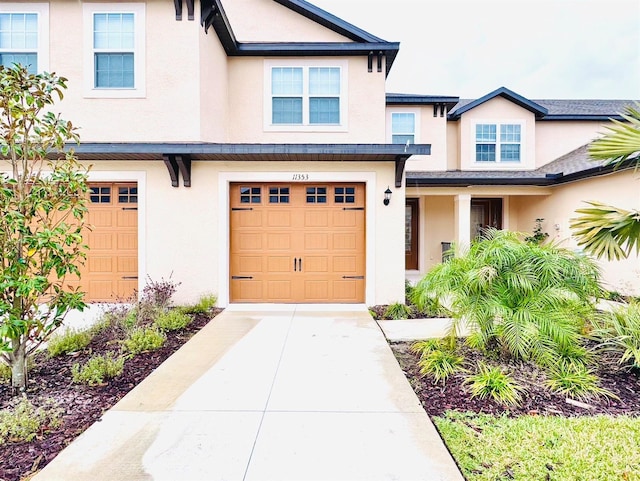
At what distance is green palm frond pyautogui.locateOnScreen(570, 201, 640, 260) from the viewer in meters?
4.85

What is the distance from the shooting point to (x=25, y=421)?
3.17 metres

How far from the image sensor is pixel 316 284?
316 inches

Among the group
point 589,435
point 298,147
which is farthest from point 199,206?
point 589,435

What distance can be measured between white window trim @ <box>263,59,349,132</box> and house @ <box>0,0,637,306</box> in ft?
0.12


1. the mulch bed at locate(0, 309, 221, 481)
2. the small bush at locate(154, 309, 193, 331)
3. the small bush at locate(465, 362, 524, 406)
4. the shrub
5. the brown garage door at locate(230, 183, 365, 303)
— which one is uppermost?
the brown garage door at locate(230, 183, 365, 303)

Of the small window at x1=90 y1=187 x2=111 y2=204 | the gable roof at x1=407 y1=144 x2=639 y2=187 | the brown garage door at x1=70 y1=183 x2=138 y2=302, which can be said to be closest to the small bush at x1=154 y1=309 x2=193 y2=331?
the brown garage door at x1=70 y1=183 x2=138 y2=302

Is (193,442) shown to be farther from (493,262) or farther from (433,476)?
(493,262)

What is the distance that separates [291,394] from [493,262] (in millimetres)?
2924

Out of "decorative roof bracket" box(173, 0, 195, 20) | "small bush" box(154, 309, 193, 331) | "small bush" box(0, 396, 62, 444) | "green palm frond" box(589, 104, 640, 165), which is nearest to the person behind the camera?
"small bush" box(0, 396, 62, 444)

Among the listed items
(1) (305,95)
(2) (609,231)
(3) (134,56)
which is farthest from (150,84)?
(2) (609,231)

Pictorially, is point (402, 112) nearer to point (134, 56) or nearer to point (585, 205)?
point (585, 205)

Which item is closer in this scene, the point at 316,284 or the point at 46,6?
the point at 46,6

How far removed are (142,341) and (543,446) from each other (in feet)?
16.7

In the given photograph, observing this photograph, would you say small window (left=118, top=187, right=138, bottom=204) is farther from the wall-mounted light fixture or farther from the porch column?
the porch column
